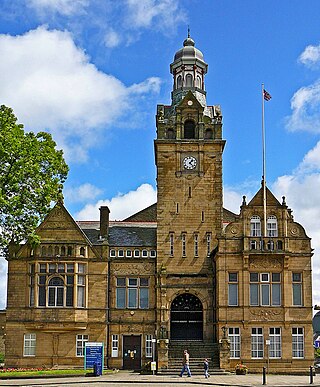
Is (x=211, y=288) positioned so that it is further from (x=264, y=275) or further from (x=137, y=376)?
(x=137, y=376)

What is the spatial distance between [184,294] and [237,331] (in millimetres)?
5155

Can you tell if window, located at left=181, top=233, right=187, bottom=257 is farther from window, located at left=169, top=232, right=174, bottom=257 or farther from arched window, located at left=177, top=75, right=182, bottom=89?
arched window, located at left=177, top=75, right=182, bottom=89

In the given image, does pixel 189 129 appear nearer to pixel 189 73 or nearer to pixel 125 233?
pixel 189 73

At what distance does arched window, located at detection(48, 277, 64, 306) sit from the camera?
51406mm

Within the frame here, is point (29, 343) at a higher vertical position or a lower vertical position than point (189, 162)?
lower

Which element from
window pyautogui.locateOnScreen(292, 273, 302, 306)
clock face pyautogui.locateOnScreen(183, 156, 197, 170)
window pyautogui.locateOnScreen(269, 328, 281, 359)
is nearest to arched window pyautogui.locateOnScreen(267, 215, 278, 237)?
window pyautogui.locateOnScreen(292, 273, 302, 306)

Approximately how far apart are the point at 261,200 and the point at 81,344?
678 inches

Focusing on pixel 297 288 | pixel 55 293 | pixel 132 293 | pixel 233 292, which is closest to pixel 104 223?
pixel 132 293

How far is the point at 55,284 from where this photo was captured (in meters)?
51.6

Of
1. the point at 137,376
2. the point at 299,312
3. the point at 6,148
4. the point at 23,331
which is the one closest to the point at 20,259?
the point at 23,331

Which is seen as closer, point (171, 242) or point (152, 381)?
point (152, 381)

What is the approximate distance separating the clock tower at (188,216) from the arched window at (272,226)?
13.1ft

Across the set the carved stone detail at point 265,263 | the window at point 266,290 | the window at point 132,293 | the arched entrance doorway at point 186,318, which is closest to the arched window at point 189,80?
the carved stone detail at point 265,263

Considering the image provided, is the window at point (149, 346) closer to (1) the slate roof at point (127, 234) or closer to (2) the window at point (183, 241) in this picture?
(2) the window at point (183, 241)
